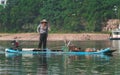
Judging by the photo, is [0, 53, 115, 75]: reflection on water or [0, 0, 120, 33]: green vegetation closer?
[0, 53, 115, 75]: reflection on water

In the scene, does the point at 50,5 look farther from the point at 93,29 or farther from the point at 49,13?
the point at 93,29

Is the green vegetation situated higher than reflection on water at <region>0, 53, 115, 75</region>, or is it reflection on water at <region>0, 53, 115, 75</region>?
the green vegetation

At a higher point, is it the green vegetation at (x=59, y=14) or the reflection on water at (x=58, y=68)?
the green vegetation at (x=59, y=14)

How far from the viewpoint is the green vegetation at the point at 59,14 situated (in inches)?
4225

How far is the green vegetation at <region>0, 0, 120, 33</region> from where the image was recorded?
107312 mm

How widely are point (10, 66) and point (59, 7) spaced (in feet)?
292

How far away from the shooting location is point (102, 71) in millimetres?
22844

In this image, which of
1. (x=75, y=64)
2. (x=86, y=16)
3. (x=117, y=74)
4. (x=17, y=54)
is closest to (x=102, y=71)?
(x=117, y=74)

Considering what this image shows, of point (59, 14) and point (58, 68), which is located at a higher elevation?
point (59, 14)

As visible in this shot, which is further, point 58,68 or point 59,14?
point 59,14

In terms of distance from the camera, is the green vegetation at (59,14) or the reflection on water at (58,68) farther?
the green vegetation at (59,14)

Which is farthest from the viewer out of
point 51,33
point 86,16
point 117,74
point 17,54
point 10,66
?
point 86,16

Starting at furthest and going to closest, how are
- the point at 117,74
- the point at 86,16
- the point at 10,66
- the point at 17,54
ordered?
the point at 86,16 < the point at 17,54 < the point at 10,66 < the point at 117,74

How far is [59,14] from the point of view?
111 metres
